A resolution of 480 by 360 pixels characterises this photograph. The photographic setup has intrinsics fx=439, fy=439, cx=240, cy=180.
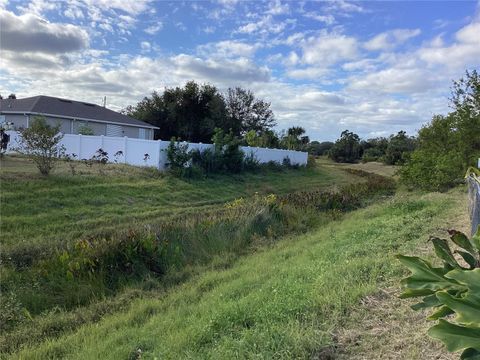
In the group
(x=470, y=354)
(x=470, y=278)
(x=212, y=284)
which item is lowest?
(x=212, y=284)

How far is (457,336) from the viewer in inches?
68.9

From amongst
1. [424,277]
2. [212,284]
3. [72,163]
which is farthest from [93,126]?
[424,277]

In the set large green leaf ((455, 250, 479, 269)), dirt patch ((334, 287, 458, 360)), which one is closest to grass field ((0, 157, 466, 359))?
dirt patch ((334, 287, 458, 360))

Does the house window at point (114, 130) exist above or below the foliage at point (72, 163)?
above

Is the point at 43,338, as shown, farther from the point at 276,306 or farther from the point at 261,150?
the point at 261,150

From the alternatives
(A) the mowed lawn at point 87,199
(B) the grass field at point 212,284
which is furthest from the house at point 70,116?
(B) the grass field at point 212,284

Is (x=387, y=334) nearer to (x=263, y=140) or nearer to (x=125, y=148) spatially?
(x=125, y=148)

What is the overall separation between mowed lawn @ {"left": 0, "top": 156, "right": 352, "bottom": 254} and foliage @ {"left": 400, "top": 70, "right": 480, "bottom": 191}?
292 inches

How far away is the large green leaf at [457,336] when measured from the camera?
172 centimetres

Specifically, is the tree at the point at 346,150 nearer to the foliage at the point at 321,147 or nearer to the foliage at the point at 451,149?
the foliage at the point at 321,147

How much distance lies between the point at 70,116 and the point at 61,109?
4.40ft

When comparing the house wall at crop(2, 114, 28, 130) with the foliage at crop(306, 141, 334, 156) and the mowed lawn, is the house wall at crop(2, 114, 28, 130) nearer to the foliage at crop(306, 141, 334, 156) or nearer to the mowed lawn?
the mowed lawn

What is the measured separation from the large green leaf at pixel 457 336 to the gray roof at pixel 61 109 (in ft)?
104

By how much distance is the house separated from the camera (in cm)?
3036
